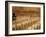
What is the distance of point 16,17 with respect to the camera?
5.30ft

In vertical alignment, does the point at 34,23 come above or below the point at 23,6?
below

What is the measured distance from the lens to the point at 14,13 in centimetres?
161

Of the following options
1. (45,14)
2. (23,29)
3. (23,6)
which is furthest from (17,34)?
(45,14)

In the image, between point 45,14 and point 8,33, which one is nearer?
point 8,33

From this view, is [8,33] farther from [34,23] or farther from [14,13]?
[34,23]
